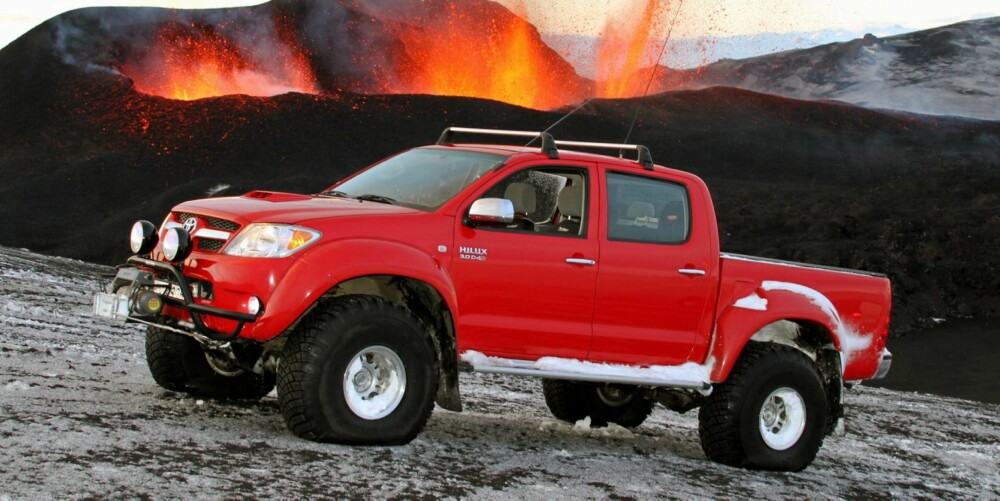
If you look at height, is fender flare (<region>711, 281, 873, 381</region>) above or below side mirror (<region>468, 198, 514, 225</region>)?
below

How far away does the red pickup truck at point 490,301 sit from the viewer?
6.88 meters

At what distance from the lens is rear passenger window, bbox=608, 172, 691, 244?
26.4 ft

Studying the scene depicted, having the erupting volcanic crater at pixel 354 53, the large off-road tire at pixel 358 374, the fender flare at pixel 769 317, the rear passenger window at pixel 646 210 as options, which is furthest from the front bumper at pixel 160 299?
the erupting volcanic crater at pixel 354 53

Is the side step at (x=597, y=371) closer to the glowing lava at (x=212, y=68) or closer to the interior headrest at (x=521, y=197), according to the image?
the interior headrest at (x=521, y=197)

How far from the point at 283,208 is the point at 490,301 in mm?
1338

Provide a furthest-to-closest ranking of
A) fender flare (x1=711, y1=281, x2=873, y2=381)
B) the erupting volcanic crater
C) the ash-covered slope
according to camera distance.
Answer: the ash-covered slope
the erupting volcanic crater
fender flare (x1=711, y1=281, x2=873, y2=381)

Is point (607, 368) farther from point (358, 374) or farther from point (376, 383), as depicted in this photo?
point (358, 374)

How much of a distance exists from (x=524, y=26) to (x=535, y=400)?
9333 cm

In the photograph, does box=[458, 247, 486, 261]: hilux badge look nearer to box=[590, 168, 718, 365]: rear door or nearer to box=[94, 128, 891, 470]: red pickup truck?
box=[94, 128, 891, 470]: red pickup truck

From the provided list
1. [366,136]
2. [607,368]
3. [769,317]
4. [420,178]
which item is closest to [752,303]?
[769,317]

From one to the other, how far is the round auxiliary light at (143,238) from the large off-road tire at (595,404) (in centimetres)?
368

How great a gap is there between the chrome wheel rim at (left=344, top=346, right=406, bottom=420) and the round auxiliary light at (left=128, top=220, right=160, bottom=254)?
1592mm

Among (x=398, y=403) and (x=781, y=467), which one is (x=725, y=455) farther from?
(x=398, y=403)

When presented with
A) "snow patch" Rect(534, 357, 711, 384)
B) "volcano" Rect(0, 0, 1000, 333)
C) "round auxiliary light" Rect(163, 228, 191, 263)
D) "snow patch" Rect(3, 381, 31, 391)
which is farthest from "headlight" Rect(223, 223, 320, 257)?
"volcano" Rect(0, 0, 1000, 333)
